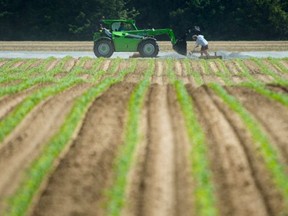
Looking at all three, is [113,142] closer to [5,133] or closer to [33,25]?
[5,133]

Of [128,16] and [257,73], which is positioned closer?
[257,73]

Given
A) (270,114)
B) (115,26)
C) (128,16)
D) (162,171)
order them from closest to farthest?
(162,171) → (270,114) → (115,26) → (128,16)

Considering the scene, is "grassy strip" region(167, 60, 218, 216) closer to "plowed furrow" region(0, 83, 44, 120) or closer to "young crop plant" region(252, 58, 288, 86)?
"plowed furrow" region(0, 83, 44, 120)

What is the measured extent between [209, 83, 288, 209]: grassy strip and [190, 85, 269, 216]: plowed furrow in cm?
29

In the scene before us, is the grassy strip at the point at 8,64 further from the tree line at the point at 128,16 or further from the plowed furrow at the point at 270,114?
the tree line at the point at 128,16

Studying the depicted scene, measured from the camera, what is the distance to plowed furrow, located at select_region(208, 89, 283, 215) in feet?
25.3

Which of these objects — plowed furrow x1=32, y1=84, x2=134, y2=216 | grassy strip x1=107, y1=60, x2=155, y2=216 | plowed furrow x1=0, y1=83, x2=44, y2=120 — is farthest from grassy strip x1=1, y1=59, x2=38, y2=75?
plowed furrow x1=32, y1=84, x2=134, y2=216

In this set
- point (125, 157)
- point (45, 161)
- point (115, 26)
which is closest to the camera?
point (45, 161)

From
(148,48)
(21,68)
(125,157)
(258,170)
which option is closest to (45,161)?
(125,157)

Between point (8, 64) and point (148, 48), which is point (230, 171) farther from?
point (148, 48)

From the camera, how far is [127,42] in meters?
30.2

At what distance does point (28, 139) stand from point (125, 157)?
2079 millimetres

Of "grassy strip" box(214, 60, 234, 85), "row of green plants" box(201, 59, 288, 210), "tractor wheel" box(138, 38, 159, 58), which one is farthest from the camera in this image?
"tractor wheel" box(138, 38, 159, 58)

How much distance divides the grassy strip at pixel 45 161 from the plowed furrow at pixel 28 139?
0.15 metres
